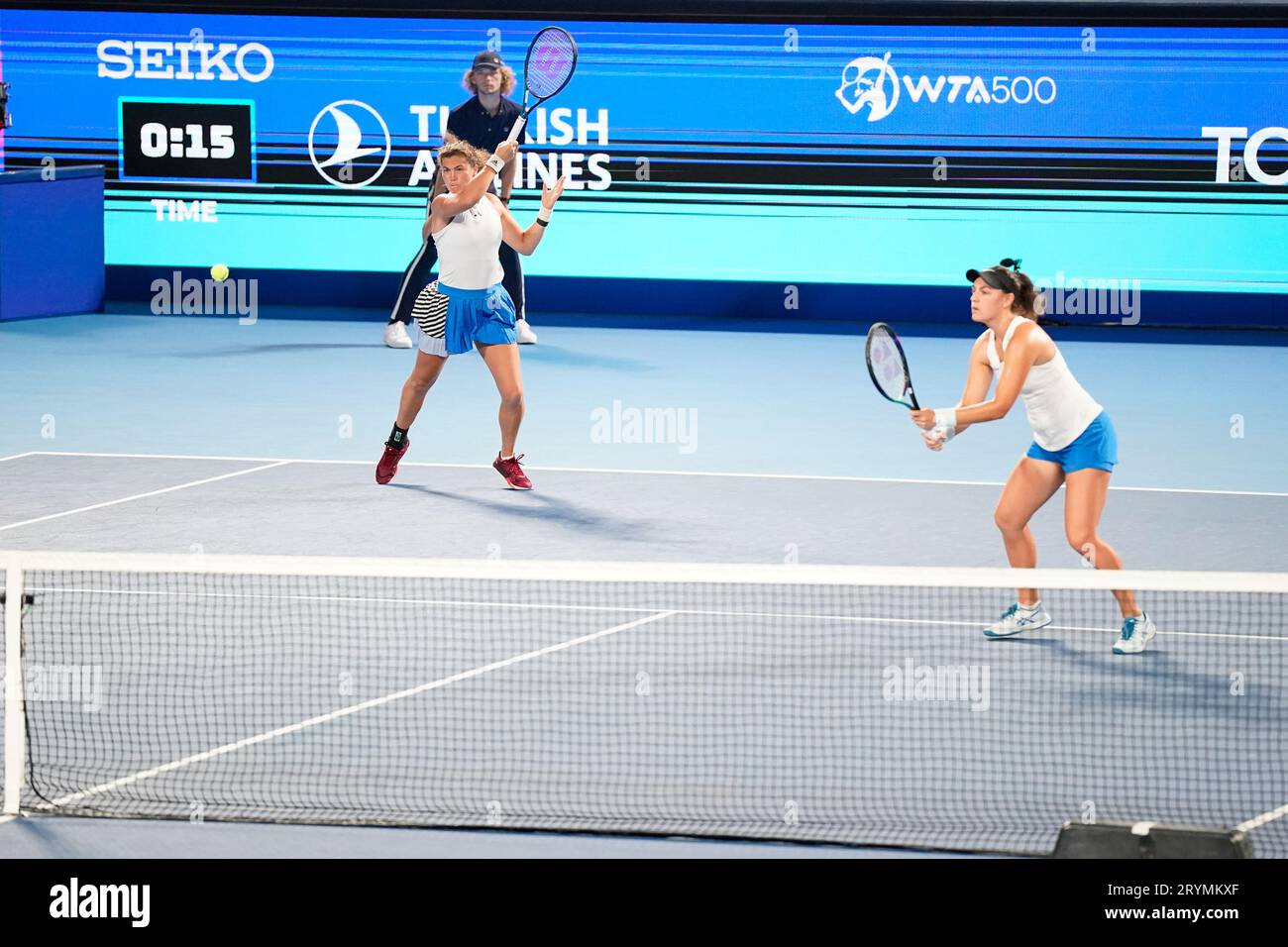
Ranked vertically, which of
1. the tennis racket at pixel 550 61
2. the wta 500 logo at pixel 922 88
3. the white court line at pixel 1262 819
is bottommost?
the white court line at pixel 1262 819

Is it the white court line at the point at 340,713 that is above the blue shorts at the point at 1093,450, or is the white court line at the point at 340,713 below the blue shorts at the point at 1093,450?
below

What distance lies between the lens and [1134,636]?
22.5 feet

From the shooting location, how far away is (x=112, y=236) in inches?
682

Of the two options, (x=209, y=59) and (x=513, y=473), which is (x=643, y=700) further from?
(x=209, y=59)

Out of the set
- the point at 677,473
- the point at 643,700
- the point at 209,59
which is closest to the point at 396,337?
the point at 209,59

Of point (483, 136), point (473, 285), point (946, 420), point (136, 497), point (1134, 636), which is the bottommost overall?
point (1134, 636)

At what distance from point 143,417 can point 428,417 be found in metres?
1.73

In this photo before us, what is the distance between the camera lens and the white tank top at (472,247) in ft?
31.0

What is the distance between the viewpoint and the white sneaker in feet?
50.0

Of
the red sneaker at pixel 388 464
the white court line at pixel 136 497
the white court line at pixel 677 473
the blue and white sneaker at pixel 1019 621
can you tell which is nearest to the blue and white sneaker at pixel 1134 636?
the blue and white sneaker at pixel 1019 621

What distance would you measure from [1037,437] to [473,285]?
11.1 ft

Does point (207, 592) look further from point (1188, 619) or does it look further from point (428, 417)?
point (428, 417)

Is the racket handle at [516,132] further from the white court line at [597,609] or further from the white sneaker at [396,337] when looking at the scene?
the white sneaker at [396,337]
